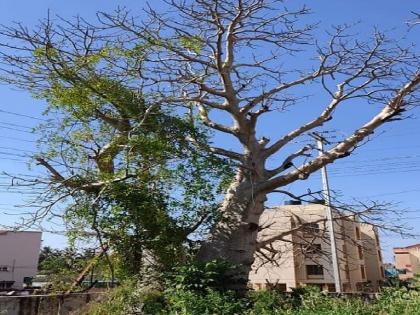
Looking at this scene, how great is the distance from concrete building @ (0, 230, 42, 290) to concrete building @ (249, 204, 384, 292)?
15.6 meters

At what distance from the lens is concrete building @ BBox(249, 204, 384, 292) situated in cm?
1144

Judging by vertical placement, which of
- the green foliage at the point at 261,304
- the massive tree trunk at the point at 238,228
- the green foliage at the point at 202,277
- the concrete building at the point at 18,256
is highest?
the concrete building at the point at 18,256

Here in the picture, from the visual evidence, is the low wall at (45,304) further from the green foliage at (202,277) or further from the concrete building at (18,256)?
the concrete building at (18,256)

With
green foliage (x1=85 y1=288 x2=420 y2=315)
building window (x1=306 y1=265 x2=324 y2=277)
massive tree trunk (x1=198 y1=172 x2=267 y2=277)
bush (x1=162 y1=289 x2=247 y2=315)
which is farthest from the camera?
building window (x1=306 y1=265 x2=324 y2=277)

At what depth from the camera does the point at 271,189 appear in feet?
29.9

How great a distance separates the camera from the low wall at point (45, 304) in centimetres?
625

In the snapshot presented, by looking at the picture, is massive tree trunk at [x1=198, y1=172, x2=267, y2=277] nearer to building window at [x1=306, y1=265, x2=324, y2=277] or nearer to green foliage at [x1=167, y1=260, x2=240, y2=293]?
green foliage at [x1=167, y1=260, x2=240, y2=293]

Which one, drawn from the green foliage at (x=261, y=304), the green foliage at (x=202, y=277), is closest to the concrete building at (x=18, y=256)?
the green foliage at (x=261, y=304)

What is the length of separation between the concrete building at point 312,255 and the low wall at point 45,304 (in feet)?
13.0

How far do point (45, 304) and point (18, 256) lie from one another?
27223 mm

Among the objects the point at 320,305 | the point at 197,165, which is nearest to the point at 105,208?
the point at 197,165

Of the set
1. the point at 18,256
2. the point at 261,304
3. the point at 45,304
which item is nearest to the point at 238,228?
the point at 261,304

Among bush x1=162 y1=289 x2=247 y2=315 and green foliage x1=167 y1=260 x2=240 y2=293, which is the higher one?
green foliage x1=167 y1=260 x2=240 y2=293

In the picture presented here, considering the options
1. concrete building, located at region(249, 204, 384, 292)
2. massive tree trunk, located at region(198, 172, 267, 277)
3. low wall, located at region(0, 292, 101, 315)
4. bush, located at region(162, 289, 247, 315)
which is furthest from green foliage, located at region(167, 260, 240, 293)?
concrete building, located at region(249, 204, 384, 292)
